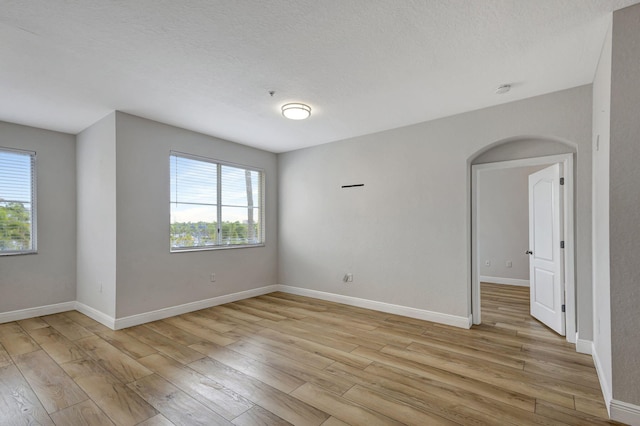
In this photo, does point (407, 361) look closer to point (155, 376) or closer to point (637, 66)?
point (155, 376)

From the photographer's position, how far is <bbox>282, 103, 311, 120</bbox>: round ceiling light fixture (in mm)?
3588

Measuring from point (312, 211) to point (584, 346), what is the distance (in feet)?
12.9

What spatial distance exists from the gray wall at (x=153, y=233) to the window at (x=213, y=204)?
144 millimetres

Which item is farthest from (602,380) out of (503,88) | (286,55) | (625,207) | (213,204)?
(213,204)

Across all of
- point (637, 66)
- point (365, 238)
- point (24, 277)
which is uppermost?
point (637, 66)

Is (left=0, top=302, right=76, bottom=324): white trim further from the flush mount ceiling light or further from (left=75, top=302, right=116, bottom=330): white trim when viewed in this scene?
the flush mount ceiling light

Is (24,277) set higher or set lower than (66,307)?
higher

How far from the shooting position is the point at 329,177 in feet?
17.4

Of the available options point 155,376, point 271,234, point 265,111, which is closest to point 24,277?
point 155,376

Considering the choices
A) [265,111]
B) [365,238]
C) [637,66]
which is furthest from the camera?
[365,238]

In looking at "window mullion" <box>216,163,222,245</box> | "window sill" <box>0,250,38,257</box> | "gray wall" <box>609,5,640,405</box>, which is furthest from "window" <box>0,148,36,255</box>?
"gray wall" <box>609,5,640,405</box>

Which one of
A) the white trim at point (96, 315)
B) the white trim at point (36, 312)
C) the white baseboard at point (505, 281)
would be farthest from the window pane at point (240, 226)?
the white baseboard at point (505, 281)

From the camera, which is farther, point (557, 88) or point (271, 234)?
point (271, 234)

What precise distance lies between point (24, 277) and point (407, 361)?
5.00 meters
